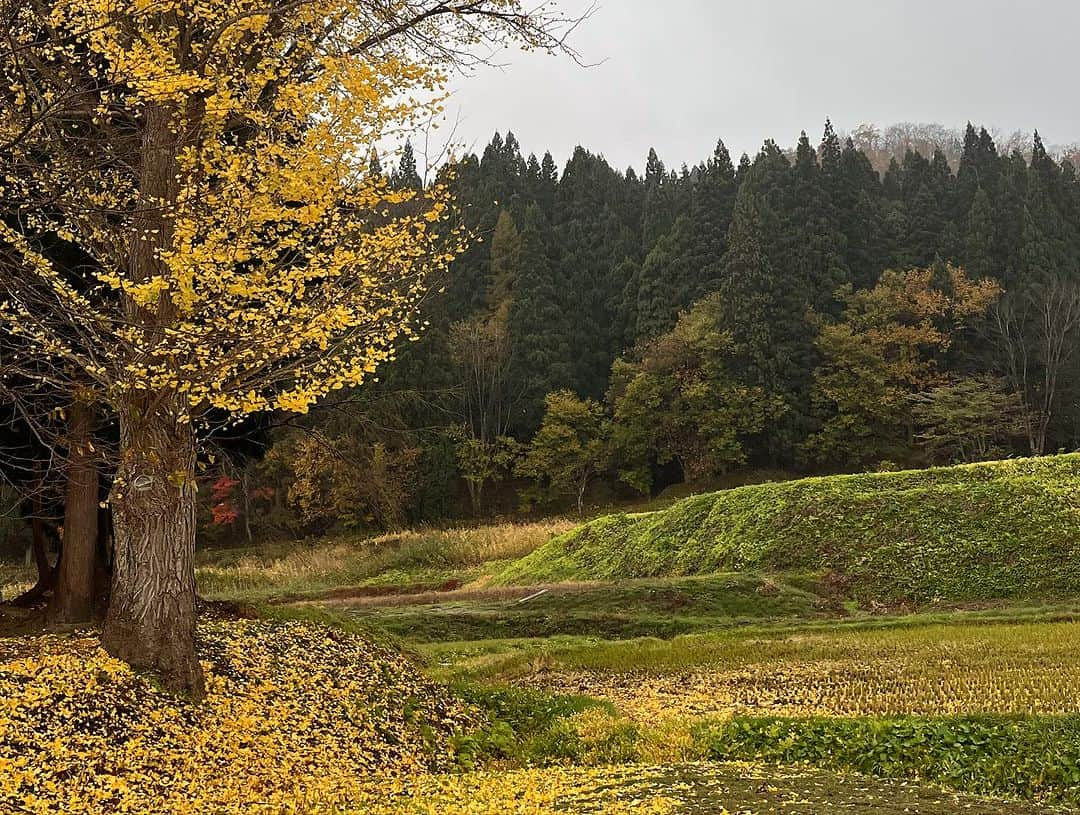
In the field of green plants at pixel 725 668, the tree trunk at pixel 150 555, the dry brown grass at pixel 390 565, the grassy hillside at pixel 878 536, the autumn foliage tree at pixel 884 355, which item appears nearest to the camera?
the field of green plants at pixel 725 668

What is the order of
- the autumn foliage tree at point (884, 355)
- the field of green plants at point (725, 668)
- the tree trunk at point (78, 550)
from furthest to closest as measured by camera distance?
the autumn foliage tree at point (884, 355)
the tree trunk at point (78, 550)
the field of green plants at point (725, 668)

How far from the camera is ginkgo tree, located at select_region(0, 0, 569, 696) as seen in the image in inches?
248

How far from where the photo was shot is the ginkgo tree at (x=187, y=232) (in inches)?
248

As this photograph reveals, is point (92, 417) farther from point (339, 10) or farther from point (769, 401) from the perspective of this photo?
point (769, 401)

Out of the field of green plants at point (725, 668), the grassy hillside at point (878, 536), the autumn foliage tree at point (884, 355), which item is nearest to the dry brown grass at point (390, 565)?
the field of green plants at point (725, 668)

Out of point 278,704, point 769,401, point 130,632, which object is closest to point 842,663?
point 278,704

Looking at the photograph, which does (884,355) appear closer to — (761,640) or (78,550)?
(761,640)

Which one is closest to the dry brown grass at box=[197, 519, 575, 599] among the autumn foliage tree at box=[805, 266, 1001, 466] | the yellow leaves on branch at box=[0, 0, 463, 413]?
the yellow leaves on branch at box=[0, 0, 463, 413]

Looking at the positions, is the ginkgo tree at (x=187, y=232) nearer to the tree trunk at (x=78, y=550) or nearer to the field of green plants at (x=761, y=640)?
the tree trunk at (x=78, y=550)

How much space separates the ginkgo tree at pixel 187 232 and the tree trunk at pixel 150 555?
1cm

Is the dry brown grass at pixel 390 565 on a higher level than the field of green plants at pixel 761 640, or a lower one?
lower

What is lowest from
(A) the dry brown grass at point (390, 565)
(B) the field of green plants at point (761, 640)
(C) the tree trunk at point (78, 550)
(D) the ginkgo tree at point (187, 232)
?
(A) the dry brown grass at point (390, 565)

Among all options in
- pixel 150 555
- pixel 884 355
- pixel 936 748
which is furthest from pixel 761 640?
pixel 884 355

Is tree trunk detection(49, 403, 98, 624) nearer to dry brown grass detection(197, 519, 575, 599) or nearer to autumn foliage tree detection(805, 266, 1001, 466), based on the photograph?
dry brown grass detection(197, 519, 575, 599)
